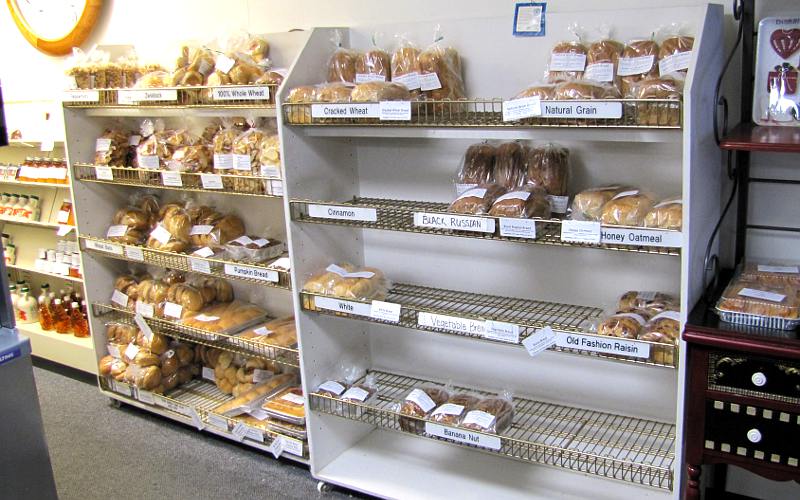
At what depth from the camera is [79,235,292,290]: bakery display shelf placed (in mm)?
2824

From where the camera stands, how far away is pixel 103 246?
3.45 m

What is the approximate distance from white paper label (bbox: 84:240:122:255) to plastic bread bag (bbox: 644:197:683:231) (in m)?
2.47

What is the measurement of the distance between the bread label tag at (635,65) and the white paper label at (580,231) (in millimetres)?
500

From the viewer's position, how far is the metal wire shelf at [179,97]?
106 inches

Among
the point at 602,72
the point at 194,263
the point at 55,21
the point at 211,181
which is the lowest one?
the point at 194,263

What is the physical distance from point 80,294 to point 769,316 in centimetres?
377

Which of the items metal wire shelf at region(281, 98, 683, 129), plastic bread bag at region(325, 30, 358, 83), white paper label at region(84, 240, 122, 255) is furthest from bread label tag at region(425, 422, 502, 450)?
white paper label at region(84, 240, 122, 255)

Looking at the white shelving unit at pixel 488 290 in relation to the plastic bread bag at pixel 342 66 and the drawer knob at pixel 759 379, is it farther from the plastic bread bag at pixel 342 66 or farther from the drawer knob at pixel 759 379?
the drawer knob at pixel 759 379

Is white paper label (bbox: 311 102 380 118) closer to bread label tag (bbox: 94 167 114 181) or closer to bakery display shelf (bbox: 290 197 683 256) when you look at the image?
bakery display shelf (bbox: 290 197 683 256)

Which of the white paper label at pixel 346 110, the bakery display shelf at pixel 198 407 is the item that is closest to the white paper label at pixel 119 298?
the bakery display shelf at pixel 198 407

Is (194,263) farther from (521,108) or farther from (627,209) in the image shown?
(627,209)

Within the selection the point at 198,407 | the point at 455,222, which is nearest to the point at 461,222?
the point at 455,222

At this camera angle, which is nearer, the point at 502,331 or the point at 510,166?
the point at 502,331

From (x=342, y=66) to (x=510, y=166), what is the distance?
2.41ft
